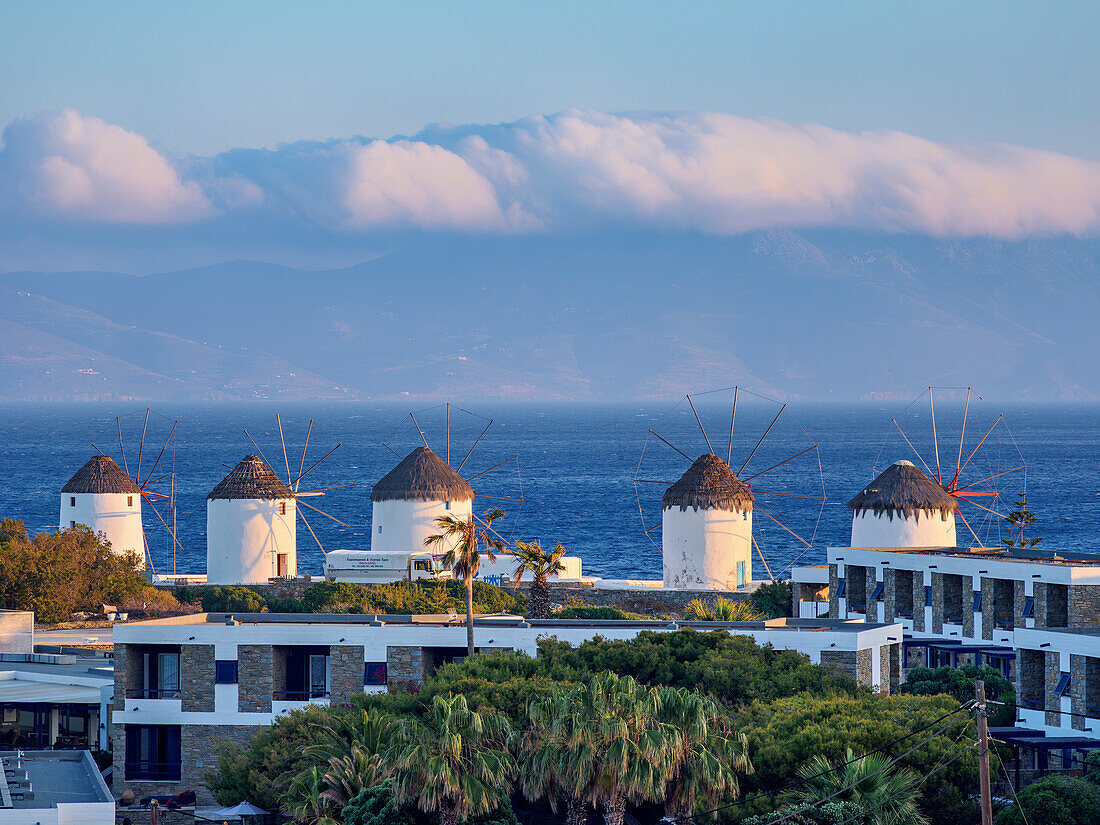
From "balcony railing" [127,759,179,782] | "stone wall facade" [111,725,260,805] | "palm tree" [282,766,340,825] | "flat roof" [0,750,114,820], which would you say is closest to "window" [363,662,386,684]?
"stone wall facade" [111,725,260,805]

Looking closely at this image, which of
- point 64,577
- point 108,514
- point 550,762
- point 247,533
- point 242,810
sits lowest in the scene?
point 242,810

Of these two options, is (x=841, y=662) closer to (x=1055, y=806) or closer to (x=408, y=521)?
(x=1055, y=806)

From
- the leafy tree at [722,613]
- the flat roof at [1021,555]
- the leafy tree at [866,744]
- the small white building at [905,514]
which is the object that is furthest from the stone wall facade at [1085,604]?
the small white building at [905,514]

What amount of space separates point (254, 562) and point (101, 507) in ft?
31.4

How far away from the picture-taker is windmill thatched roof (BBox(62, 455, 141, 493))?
81625mm

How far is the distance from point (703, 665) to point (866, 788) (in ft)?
24.4

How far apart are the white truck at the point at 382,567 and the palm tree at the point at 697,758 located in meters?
39.4

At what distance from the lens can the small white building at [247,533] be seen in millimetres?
77000

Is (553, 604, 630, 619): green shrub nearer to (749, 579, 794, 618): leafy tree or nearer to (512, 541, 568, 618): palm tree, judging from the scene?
(512, 541, 568, 618): palm tree

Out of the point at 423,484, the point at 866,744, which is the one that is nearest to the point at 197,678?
the point at 866,744

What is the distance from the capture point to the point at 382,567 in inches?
2852

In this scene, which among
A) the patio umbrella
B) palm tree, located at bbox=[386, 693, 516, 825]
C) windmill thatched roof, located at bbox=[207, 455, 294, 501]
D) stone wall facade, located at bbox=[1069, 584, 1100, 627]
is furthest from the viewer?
windmill thatched roof, located at bbox=[207, 455, 294, 501]

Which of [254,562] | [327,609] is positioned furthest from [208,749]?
[254,562]

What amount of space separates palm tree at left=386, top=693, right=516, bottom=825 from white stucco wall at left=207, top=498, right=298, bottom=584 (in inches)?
1812
